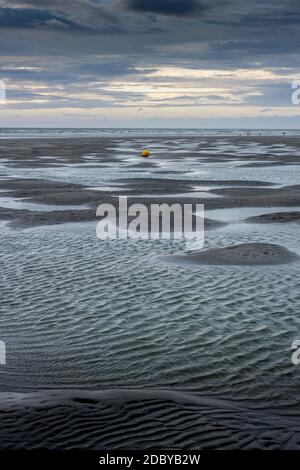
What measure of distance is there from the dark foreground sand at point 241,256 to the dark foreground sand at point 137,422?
746cm

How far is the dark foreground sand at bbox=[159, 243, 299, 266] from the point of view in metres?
15.2

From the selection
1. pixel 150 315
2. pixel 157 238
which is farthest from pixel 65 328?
pixel 157 238

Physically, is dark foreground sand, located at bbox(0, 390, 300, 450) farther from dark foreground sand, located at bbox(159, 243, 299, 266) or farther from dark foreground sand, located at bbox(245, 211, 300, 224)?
dark foreground sand, located at bbox(245, 211, 300, 224)

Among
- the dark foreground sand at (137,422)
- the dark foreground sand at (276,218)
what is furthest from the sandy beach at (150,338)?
the dark foreground sand at (276,218)

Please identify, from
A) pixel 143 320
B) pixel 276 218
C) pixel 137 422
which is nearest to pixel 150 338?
pixel 143 320

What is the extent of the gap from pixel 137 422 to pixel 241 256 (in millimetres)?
9103

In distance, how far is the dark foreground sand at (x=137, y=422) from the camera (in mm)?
6754

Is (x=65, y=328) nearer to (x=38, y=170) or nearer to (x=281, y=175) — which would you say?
(x=281, y=175)

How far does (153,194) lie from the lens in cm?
2977

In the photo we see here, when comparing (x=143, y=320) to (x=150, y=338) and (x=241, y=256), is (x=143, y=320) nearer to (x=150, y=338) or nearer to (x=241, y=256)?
(x=150, y=338)

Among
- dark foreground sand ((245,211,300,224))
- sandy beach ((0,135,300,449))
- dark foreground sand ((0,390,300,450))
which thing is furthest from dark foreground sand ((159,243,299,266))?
dark foreground sand ((0,390,300,450))

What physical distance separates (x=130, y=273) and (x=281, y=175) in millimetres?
26976

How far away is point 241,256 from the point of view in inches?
623

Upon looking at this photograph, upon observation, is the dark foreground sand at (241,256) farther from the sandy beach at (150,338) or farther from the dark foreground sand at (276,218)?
the dark foreground sand at (276,218)
